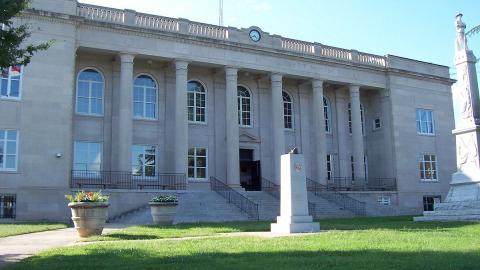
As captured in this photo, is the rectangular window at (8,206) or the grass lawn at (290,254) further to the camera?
the rectangular window at (8,206)

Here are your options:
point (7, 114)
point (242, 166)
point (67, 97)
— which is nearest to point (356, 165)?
point (242, 166)

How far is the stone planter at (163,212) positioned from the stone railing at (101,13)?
14.3 m

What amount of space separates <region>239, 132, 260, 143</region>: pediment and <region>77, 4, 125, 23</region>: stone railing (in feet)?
35.3

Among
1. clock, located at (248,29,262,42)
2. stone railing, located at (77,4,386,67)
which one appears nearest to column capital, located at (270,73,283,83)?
stone railing, located at (77,4,386,67)

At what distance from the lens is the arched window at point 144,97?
32344 millimetres

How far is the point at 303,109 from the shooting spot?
126 ft

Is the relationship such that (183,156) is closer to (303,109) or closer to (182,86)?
(182,86)

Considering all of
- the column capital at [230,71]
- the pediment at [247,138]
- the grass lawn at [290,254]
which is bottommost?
the grass lawn at [290,254]

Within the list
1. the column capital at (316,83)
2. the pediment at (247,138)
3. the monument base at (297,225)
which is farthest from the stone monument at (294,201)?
the column capital at (316,83)

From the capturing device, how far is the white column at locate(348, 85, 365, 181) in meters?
37.2

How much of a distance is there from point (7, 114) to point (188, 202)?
10216 mm

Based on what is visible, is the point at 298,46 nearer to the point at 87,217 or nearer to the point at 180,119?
the point at 180,119

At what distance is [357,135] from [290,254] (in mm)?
29100

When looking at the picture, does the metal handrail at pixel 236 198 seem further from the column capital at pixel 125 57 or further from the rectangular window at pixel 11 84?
the rectangular window at pixel 11 84
